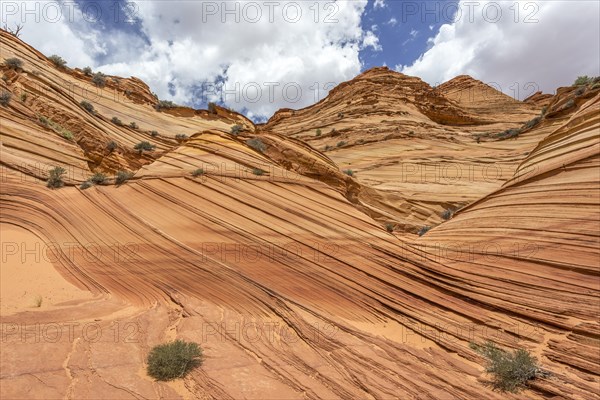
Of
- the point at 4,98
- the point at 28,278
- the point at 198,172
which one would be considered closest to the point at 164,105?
the point at 4,98

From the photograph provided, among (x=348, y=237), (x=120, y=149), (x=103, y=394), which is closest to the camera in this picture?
(x=103, y=394)

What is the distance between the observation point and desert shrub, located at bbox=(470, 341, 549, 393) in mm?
5082

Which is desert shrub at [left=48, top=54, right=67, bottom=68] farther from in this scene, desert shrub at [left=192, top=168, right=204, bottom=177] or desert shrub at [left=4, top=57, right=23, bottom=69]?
desert shrub at [left=192, top=168, right=204, bottom=177]

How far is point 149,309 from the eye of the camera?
7.01 metres

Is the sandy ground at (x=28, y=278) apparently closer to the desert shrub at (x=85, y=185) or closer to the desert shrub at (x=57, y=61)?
the desert shrub at (x=85, y=185)

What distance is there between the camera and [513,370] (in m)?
5.15

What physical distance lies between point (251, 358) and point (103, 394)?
93.2 inches

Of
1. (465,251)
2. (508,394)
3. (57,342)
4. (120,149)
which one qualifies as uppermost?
(120,149)

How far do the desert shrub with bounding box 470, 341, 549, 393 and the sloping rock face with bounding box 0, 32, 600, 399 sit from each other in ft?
0.66

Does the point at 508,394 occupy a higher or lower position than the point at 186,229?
lower

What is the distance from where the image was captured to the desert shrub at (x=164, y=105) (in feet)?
108

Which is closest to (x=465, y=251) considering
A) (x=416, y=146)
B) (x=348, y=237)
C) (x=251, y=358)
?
(x=348, y=237)

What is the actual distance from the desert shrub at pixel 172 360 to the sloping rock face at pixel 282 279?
183 mm

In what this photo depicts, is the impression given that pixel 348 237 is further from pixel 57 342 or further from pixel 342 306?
pixel 57 342
